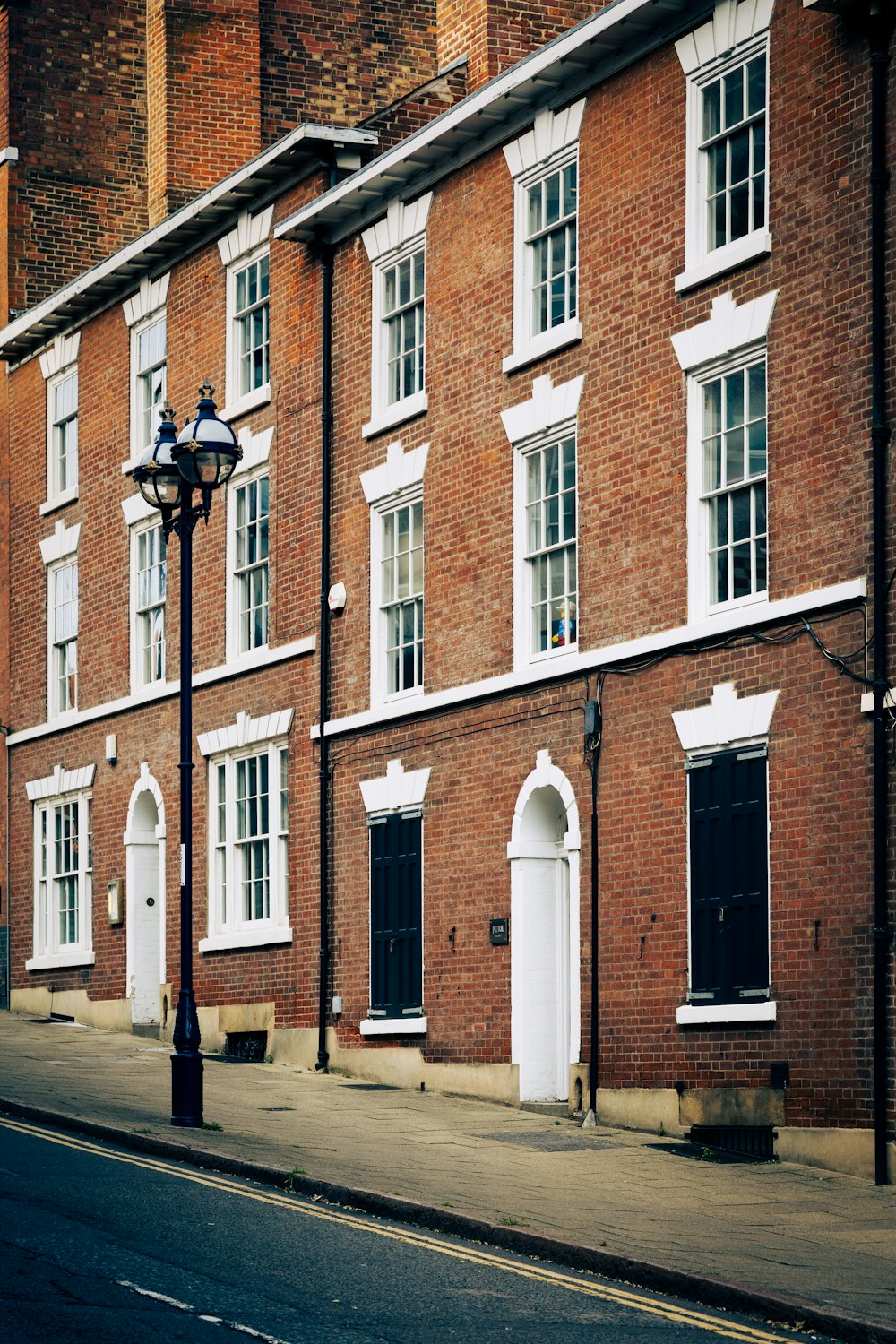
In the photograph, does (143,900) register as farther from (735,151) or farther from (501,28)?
(735,151)

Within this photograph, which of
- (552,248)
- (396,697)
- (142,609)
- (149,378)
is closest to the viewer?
(552,248)

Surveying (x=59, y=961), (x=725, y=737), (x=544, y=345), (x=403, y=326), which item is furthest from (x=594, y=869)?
(x=59, y=961)

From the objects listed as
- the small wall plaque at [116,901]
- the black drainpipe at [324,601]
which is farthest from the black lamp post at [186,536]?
the small wall plaque at [116,901]

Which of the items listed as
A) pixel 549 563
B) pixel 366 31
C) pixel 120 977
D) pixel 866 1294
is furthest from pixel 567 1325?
pixel 366 31

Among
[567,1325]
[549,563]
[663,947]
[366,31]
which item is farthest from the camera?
[366,31]

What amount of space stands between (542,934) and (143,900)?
9115mm

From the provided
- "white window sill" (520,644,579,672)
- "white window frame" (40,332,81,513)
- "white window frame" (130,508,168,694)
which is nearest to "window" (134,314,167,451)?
"white window frame" (130,508,168,694)

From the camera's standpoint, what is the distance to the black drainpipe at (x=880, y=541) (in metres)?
15.4

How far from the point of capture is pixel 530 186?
2072 centimetres

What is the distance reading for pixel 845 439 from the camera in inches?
641

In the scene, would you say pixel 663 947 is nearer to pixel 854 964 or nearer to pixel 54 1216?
pixel 854 964

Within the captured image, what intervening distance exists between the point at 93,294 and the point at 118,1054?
10.9m

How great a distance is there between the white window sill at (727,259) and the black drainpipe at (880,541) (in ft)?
4.50

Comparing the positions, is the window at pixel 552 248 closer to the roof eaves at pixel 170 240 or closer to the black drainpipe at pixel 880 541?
the roof eaves at pixel 170 240
